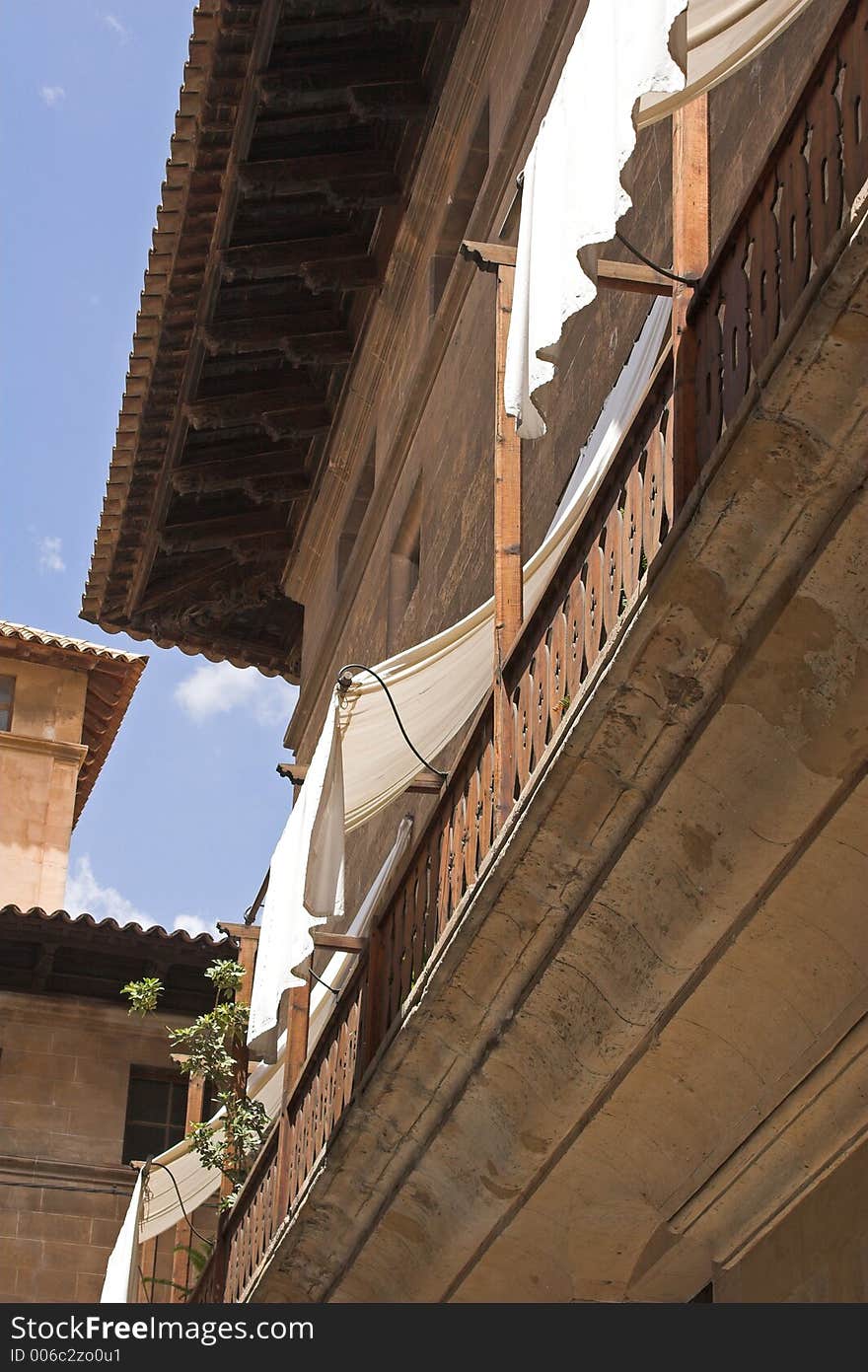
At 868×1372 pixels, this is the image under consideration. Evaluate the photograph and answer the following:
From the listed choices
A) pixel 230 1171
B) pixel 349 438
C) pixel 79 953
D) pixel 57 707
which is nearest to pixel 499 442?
pixel 230 1171

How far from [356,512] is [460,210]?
340cm

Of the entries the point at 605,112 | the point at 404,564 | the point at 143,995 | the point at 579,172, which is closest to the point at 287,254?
the point at 404,564

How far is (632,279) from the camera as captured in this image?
7676mm

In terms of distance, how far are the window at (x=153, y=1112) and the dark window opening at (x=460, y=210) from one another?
26.6 feet

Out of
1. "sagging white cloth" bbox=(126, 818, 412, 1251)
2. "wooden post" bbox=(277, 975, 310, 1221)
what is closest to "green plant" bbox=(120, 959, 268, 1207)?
"sagging white cloth" bbox=(126, 818, 412, 1251)

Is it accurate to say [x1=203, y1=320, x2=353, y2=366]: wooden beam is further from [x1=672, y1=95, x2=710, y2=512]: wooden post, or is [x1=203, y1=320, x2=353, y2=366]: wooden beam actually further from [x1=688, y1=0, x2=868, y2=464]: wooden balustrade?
[x1=688, y1=0, x2=868, y2=464]: wooden balustrade

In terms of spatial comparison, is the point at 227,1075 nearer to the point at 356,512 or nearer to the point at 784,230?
the point at 356,512

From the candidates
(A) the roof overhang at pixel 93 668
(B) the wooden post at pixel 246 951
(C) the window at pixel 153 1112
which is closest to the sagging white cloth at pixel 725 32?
(B) the wooden post at pixel 246 951

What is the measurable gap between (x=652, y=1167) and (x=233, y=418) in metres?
10.0

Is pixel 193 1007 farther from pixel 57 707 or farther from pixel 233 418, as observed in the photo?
pixel 57 707

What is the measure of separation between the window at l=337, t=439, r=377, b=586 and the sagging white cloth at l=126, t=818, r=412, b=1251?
4344 mm

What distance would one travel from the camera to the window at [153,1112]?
1992 cm

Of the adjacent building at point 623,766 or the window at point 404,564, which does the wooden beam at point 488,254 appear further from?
the window at point 404,564

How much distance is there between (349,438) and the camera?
57.7 ft
